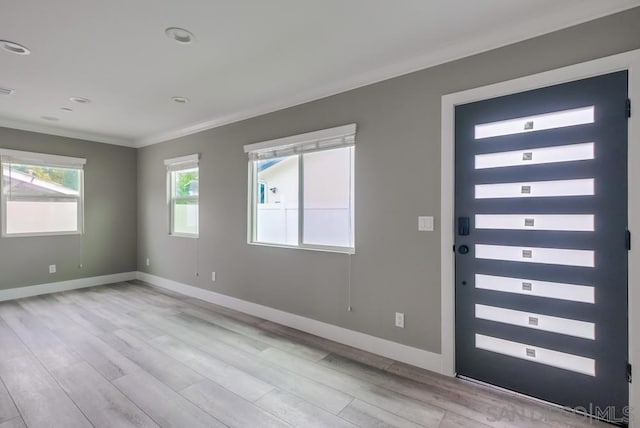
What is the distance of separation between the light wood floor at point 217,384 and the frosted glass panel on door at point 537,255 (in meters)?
0.98

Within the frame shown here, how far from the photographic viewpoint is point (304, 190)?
3.54 m

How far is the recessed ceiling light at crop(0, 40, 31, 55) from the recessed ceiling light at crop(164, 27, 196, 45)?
4.08 ft

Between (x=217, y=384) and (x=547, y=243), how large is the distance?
261 cm

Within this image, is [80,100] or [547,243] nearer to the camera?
[547,243]

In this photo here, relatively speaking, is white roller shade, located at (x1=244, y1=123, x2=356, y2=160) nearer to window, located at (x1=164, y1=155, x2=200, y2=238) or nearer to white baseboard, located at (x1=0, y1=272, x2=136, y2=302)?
window, located at (x1=164, y1=155, x2=200, y2=238)

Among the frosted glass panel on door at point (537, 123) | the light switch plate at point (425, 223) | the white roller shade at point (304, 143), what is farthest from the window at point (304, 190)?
the frosted glass panel on door at point (537, 123)

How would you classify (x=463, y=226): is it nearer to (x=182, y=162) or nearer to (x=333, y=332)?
(x=333, y=332)

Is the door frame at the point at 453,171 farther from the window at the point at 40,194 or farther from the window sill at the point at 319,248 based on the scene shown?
the window at the point at 40,194

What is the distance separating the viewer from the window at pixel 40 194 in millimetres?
4574

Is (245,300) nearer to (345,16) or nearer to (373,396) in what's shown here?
(373,396)

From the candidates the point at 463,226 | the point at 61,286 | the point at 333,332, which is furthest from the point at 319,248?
the point at 61,286

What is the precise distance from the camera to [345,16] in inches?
81.7

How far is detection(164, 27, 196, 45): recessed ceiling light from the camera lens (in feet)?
7.29

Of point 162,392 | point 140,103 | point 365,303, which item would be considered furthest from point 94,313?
point 365,303
